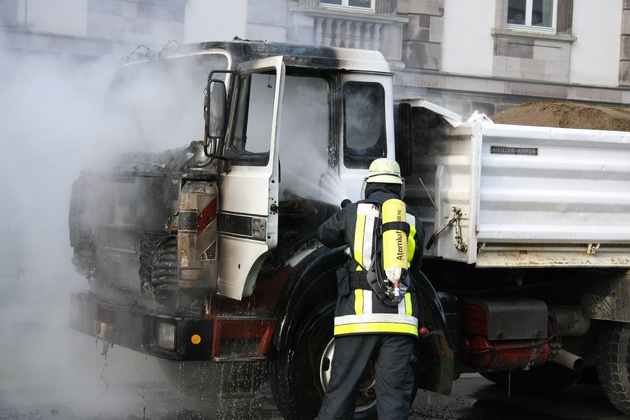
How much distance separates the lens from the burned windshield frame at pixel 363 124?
6273 mm

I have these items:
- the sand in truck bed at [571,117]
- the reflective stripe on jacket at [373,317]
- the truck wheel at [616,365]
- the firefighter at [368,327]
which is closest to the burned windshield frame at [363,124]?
the firefighter at [368,327]

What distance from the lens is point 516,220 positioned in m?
6.65

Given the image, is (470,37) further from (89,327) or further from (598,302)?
(89,327)

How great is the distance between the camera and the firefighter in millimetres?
5539

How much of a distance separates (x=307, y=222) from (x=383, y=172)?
73 cm

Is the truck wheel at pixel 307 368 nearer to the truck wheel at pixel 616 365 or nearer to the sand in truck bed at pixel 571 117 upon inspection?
the truck wheel at pixel 616 365

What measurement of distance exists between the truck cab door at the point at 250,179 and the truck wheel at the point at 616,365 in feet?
9.60

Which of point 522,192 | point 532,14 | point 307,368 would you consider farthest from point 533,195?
point 532,14

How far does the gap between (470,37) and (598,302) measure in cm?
836

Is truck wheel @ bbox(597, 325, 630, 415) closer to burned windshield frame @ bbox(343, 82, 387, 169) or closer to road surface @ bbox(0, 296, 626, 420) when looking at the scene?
road surface @ bbox(0, 296, 626, 420)

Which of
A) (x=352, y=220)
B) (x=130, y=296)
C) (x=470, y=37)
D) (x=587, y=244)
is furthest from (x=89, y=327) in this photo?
(x=470, y=37)

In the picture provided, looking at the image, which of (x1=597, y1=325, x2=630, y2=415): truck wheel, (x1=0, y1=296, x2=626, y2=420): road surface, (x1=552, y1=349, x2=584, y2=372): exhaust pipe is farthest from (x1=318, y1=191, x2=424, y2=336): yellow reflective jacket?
(x1=597, y1=325, x2=630, y2=415): truck wheel

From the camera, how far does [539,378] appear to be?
848cm

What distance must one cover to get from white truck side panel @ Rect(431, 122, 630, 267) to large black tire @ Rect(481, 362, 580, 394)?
162cm
